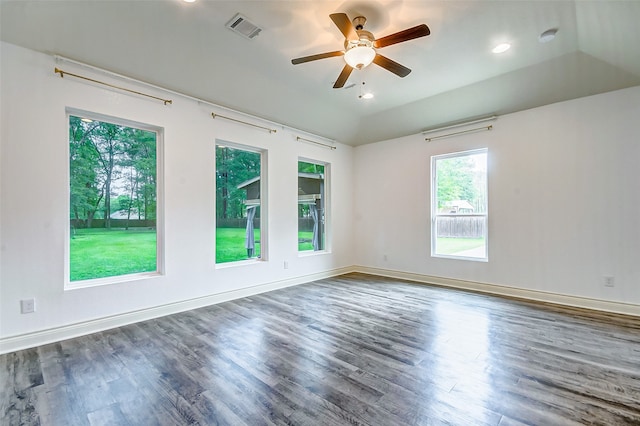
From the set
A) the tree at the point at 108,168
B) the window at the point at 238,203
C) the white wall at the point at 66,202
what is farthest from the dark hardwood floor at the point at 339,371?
the tree at the point at 108,168

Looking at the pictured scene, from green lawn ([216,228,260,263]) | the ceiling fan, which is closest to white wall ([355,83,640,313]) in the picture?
the ceiling fan

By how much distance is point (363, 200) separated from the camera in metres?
6.28

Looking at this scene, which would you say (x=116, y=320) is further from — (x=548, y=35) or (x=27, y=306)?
(x=548, y=35)

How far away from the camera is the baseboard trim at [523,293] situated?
3582 millimetres

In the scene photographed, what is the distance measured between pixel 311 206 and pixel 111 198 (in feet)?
10.8

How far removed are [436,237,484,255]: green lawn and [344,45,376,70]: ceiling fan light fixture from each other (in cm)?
357

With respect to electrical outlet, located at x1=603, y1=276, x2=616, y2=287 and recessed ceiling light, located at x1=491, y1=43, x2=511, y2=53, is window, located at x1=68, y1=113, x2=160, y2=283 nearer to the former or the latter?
recessed ceiling light, located at x1=491, y1=43, x2=511, y2=53

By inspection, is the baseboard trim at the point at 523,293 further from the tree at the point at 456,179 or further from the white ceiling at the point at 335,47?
the white ceiling at the point at 335,47

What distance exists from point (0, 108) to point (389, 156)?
5.34m

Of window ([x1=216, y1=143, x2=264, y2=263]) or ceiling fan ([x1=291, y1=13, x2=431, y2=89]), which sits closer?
ceiling fan ([x1=291, y1=13, x2=431, y2=89])

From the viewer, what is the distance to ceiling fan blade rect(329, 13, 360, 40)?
2268 millimetres

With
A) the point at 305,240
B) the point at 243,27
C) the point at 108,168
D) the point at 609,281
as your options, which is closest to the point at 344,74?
the point at 243,27

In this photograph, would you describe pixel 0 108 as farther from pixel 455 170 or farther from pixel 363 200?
pixel 455 170

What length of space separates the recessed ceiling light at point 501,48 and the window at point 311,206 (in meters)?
3.36
